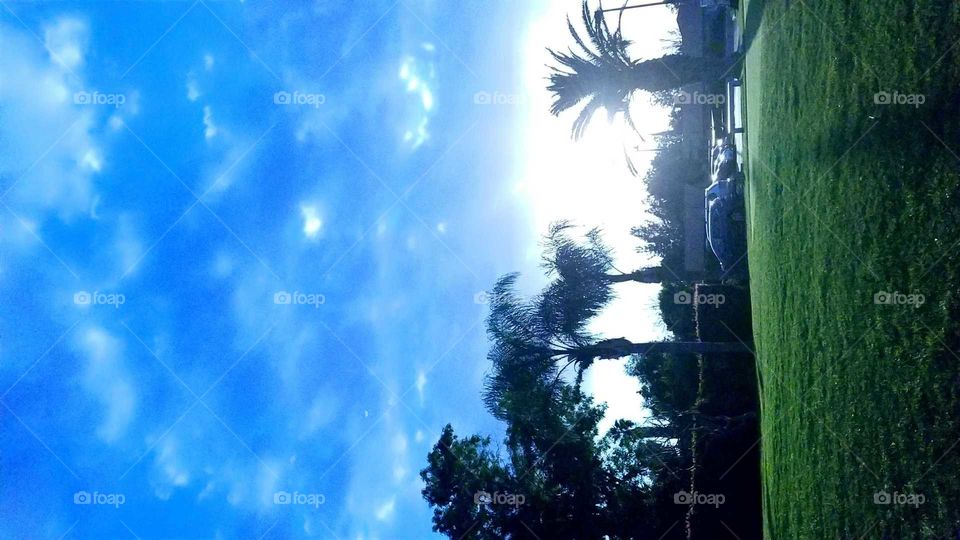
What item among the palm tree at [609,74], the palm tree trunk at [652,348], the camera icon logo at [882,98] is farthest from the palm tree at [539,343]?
the camera icon logo at [882,98]

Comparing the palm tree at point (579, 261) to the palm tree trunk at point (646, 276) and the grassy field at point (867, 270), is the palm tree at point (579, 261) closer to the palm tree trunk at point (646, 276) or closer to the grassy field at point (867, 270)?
the palm tree trunk at point (646, 276)

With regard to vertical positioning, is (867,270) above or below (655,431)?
below

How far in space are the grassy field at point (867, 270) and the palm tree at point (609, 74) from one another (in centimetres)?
1151

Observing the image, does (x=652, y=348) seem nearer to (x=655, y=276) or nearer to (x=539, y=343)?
(x=539, y=343)

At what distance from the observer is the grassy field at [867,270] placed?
6.94 meters

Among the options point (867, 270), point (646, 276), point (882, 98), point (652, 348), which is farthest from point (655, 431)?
point (882, 98)

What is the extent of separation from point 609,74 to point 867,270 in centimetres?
1942

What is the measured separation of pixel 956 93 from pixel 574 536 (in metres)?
21.0

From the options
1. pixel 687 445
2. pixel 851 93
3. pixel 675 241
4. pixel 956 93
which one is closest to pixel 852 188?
pixel 851 93

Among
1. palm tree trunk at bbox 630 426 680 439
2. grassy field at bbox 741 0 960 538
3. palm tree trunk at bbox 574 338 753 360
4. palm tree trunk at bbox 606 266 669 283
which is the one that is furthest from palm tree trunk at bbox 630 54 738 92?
palm tree trunk at bbox 630 426 680 439

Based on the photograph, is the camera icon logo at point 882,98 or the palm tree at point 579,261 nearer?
the camera icon logo at point 882,98

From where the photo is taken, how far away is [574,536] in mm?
23219

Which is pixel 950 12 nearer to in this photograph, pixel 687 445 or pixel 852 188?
pixel 852 188

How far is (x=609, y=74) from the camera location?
2573 centimetres
